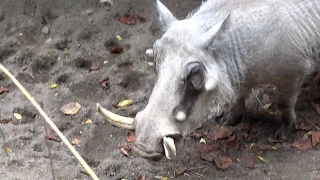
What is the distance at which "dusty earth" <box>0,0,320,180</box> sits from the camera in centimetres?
304

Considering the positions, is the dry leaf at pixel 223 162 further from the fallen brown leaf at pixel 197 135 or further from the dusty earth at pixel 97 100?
the fallen brown leaf at pixel 197 135

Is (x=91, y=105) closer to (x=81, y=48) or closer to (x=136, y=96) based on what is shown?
(x=136, y=96)

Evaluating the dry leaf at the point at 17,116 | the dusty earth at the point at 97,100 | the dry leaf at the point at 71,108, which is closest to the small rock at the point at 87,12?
the dusty earth at the point at 97,100

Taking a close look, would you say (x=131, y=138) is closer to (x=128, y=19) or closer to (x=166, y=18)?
(x=166, y=18)

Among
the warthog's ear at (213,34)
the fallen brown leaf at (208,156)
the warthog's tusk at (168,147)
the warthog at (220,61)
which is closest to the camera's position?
the warthog's tusk at (168,147)

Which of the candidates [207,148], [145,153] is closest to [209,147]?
[207,148]

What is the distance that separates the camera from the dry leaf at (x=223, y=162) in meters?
3.08

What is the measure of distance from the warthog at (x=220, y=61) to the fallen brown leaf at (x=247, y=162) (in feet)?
1.00

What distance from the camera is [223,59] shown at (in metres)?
2.72

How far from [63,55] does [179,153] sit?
1.20 m

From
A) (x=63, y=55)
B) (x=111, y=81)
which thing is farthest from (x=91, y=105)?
(x=63, y=55)

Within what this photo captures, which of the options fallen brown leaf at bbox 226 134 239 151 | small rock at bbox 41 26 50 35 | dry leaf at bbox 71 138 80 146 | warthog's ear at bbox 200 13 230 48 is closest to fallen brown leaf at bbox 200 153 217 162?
fallen brown leaf at bbox 226 134 239 151

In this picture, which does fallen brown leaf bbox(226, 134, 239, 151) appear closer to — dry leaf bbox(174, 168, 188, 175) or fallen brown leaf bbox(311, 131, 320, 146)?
dry leaf bbox(174, 168, 188, 175)

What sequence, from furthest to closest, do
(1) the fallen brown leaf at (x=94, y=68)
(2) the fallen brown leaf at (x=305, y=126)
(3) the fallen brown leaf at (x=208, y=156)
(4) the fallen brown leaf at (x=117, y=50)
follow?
(4) the fallen brown leaf at (x=117, y=50), (1) the fallen brown leaf at (x=94, y=68), (2) the fallen brown leaf at (x=305, y=126), (3) the fallen brown leaf at (x=208, y=156)
